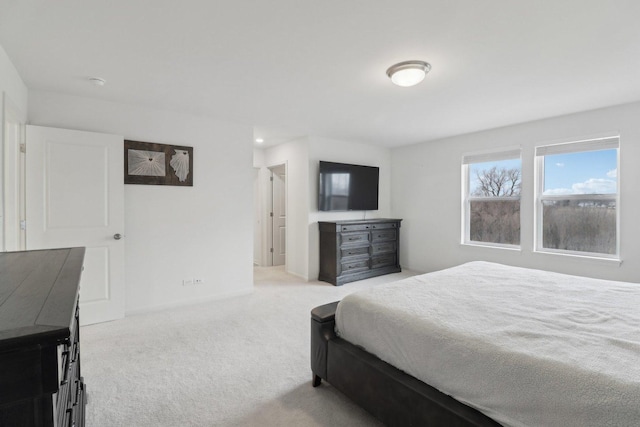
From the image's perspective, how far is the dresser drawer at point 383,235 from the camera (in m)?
5.22

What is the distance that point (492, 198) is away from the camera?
15.2ft

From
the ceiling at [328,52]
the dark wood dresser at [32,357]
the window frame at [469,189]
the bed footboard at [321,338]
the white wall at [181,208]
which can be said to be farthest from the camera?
the window frame at [469,189]

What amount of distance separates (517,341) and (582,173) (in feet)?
11.6

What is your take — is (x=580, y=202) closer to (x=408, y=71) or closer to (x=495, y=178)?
(x=495, y=178)

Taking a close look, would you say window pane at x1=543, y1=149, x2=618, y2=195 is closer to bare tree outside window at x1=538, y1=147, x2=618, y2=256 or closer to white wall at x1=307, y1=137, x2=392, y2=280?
bare tree outside window at x1=538, y1=147, x2=618, y2=256

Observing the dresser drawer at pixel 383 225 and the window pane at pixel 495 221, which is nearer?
the window pane at pixel 495 221

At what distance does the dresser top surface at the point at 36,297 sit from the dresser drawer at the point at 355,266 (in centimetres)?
372

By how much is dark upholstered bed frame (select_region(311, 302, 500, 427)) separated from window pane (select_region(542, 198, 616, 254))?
11.5ft

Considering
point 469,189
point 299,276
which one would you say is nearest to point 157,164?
point 299,276

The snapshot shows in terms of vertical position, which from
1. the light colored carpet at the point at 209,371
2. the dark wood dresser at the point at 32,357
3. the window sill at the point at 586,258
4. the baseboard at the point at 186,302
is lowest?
the light colored carpet at the point at 209,371

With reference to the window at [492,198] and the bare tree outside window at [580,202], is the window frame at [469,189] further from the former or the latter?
the bare tree outside window at [580,202]

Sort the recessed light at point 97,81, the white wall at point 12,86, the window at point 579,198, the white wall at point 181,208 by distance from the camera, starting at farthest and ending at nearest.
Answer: the window at point 579,198 < the white wall at point 181,208 < the recessed light at point 97,81 < the white wall at point 12,86

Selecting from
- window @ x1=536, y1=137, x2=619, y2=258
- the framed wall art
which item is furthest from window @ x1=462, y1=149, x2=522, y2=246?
the framed wall art

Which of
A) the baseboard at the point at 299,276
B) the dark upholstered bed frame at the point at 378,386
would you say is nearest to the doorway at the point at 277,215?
the baseboard at the point at 299,276
